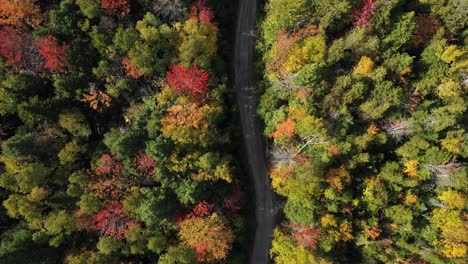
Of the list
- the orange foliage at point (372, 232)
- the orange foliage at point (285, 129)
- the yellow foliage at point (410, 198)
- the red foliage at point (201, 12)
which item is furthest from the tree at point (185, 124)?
the yellow foliage at point (410, 198)

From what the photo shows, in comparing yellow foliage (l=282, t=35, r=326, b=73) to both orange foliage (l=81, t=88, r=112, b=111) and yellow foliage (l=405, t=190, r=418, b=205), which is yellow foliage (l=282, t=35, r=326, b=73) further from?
orange foliage (l=81, t=88, r=112, b=111)

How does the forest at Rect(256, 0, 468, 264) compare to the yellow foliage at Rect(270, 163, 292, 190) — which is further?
the yellow foliage at Rect(270, 163, 292, 190)

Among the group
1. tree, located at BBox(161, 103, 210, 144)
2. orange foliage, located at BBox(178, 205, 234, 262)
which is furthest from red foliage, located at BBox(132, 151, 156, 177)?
orange foliage, located at BBox(178, 205, 234, 262)

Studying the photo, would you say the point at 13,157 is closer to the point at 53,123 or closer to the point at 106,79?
the point at 53,123

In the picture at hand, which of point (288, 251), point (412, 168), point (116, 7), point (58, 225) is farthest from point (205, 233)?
point (116, 7)

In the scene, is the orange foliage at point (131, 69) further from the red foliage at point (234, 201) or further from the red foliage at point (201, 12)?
the red foliage at point (234, 201)

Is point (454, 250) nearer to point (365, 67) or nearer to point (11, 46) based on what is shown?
point (365, 67)
